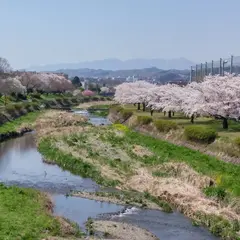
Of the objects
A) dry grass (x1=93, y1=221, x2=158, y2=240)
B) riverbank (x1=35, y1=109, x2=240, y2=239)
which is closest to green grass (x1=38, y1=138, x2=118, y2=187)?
riverbank (x1=35, y1=109, x2=240, y2=239)

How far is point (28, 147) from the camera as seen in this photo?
37.2m

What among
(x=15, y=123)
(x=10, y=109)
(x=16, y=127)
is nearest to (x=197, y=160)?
(x=16, y=127)

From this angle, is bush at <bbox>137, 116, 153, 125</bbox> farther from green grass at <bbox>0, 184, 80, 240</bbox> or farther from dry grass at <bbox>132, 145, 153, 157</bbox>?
green grass at <bbox>0, 184, 80, 240</bbox>

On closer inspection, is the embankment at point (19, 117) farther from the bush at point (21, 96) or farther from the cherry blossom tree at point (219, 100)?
the cherry blossom tree at point (219, 100)

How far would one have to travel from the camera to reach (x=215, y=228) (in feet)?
54.7

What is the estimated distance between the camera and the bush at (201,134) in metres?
30.5

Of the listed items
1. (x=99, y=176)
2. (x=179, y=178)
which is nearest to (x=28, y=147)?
(x=99, y=176)

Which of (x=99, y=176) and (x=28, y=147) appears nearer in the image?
(x=99, y=176)

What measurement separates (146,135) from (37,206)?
21914mm

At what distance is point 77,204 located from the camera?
20344 millimetres

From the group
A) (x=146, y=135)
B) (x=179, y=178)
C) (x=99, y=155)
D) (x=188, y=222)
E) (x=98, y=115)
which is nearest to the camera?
(x=188, y=222)

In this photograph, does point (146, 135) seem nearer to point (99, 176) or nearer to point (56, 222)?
point (99, 176)

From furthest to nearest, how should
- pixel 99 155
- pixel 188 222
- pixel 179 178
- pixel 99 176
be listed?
pixel 99 155 → pixel 99 176 → pixel 179 178 → pixel 188 222

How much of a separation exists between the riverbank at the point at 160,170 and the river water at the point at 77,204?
0.70 metres
